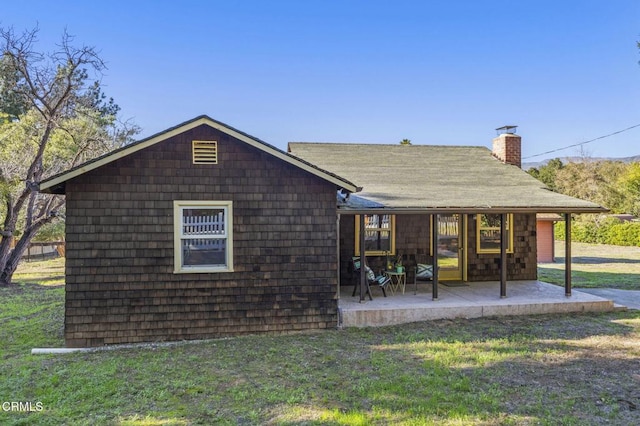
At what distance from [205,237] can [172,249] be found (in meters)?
0.54

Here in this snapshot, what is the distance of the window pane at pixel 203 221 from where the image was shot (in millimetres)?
6762

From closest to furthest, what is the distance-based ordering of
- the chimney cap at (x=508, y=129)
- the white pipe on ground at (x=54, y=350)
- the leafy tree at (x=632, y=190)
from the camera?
the white pipe on ground at (x=54, y=350) → the chimney cap at (x=508, y=129) → the leafy tree at (x=632, y=190)

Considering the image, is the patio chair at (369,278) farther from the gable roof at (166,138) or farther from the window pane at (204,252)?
the window pane at (204,252)

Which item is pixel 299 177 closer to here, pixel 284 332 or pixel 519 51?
pixel 284 332

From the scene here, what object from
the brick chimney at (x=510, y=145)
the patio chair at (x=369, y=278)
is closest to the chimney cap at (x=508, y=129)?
the brick chimney at (x=510, y=145)

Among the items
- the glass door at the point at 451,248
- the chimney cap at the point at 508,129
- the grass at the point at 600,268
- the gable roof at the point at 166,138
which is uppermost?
the chimney cap at the point at 508,129

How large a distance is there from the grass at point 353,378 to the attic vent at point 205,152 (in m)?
2.91

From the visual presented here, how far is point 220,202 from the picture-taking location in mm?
6816

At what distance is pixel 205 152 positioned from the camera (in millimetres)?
6812

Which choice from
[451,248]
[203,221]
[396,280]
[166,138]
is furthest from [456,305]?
[166,138]

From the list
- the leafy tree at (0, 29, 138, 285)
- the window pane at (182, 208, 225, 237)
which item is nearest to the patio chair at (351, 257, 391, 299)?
the window pane at (182, 208, 225, 237)

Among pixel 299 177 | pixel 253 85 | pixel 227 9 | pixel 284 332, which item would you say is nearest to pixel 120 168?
pixel 299 177

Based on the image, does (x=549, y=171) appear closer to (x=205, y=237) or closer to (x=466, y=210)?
(x=466, y=210)

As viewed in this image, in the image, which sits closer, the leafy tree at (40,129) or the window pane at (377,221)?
the window pane at (377,221)
